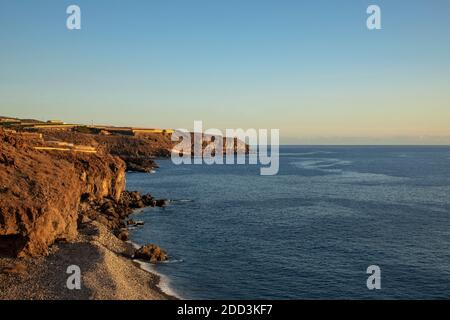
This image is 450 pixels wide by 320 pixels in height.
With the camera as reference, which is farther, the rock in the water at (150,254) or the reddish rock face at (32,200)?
the rock in the water at (150,254)

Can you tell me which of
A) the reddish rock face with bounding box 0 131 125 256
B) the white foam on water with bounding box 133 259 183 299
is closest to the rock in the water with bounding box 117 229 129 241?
the reddish rock face with bounding box 0 131 125 256

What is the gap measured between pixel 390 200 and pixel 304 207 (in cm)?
1836

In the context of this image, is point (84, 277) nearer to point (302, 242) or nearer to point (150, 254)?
point (150, 254)

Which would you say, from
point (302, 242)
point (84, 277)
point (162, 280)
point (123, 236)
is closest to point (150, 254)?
point (162, 280)

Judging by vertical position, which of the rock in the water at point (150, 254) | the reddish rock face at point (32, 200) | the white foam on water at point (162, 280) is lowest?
the white foam on water at point (162, 280)

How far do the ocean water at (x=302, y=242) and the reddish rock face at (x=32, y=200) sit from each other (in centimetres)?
994

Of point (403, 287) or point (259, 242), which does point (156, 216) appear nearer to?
point (259, 242)

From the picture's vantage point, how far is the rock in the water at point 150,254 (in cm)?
4225

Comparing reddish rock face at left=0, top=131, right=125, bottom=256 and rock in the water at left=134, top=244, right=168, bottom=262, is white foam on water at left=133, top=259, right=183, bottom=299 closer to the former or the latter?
rock in the water at left=134, top=244, right=168, bottom=262

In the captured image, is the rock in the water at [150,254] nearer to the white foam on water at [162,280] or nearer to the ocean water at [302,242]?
the white foam on water at [162,280]

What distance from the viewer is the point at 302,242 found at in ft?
162

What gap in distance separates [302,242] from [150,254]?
690 inches

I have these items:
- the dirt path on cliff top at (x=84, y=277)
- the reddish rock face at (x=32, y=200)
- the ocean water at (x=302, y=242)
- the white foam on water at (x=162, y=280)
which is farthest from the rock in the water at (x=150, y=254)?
the reddish rock face at (x=32, y=200)
